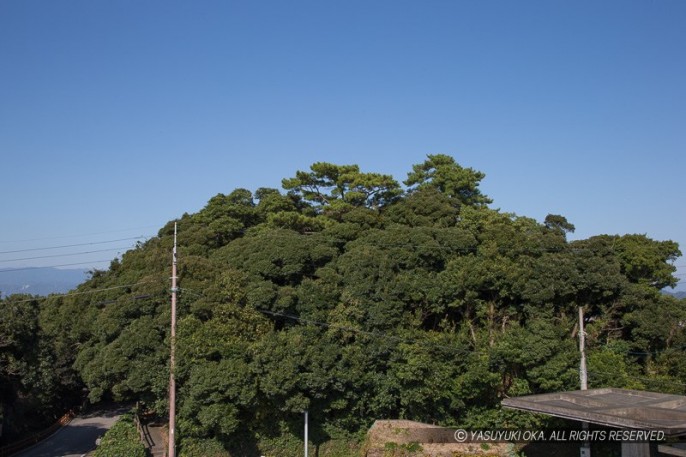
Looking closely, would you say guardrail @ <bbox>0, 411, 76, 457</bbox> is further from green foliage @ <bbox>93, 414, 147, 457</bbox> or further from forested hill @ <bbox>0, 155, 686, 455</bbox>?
green foliage @ <bbox>93, 414, 147, 457</bbox>

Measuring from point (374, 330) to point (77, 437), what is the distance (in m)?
11.9

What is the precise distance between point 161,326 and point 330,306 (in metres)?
4.98

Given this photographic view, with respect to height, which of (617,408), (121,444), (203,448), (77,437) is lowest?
(77,437)

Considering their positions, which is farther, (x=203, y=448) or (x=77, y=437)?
(x=77, y=437)

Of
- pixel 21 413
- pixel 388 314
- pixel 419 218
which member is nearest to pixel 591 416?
pixel 388 314

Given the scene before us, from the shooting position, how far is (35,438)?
1969 cm

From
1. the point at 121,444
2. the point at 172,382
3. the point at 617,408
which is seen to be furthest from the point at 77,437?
the point at 617,408

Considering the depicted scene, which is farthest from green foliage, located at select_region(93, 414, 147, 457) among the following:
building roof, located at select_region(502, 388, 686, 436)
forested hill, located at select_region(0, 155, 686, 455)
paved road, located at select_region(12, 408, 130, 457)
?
building roof, located at select_region(502, 388, 686, 436)

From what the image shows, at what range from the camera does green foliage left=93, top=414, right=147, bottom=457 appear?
1504 centimetres

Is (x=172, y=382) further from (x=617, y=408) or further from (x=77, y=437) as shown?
(x=617, y=408)

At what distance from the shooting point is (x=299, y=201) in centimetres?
2727

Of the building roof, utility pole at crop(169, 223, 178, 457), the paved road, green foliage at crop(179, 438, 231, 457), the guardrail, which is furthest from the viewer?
the paved road

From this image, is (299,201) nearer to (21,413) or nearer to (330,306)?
(330,306)

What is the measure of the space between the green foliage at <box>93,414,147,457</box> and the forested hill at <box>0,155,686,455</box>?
3.22 feet
